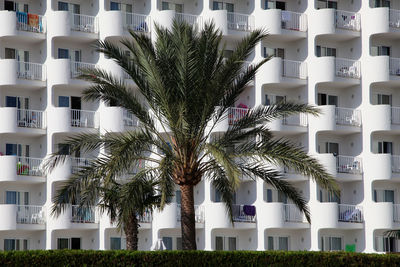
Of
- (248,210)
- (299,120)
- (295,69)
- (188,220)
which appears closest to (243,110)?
(299,120)

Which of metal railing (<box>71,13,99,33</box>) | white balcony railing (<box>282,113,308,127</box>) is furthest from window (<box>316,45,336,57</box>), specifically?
metal railing (<box>71,13,99,33</box>)

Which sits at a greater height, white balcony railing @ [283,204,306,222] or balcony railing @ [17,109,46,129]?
balcony railing @ [17,109,46,129]

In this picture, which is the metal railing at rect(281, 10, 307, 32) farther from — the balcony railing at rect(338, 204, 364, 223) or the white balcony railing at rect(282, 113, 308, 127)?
the balcony railing at rect(338, 204, 364, 223)

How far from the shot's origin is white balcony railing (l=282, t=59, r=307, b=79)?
68.8 metres

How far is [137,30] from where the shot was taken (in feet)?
216

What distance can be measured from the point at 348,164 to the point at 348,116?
301 cm

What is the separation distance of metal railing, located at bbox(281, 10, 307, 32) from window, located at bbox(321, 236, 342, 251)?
42.1ft

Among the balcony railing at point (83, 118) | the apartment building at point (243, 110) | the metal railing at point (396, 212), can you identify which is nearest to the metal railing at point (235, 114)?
the apartment building at point (243, 110)

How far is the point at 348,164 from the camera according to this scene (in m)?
68.8

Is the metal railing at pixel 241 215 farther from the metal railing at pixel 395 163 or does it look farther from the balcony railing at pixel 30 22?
the balcony railing at pixel 30 22

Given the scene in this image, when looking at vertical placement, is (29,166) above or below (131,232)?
above

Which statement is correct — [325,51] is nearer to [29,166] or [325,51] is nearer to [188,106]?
[29,166]

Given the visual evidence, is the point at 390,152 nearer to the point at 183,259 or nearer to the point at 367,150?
the point at 367,150

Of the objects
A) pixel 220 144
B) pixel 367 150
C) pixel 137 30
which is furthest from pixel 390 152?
pixel 220 144
